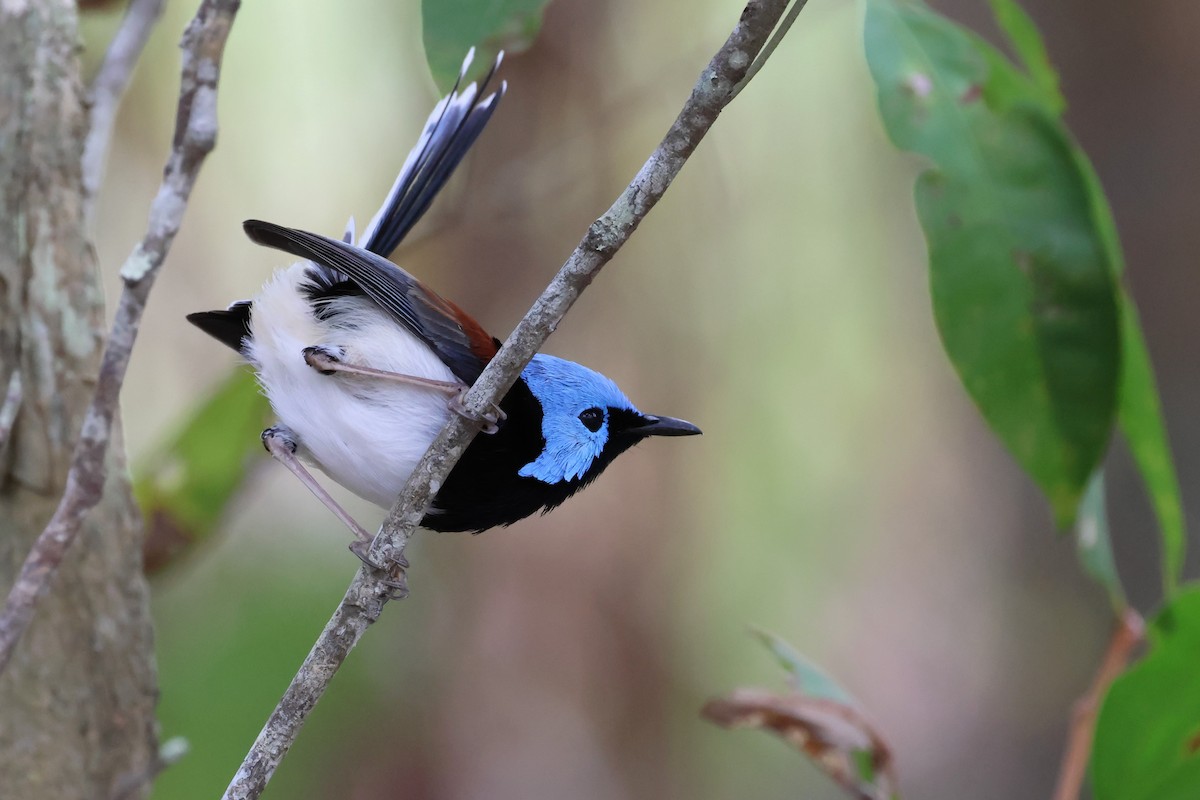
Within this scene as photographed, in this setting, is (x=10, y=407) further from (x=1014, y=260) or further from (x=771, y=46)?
(x=1014, y=260)

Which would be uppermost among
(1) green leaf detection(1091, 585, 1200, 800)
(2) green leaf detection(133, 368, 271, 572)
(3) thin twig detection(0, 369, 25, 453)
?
(1) green leaf detection(1091, 585, 1200, 800)

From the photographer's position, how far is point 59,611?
6.87 ft

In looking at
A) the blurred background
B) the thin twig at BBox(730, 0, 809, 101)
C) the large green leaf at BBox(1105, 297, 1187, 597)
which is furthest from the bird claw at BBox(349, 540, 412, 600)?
the blurred background

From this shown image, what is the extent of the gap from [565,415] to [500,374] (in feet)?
2.13

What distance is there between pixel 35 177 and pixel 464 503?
1028 millimetres

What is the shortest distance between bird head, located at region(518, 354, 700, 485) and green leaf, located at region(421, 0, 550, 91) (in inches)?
26.1

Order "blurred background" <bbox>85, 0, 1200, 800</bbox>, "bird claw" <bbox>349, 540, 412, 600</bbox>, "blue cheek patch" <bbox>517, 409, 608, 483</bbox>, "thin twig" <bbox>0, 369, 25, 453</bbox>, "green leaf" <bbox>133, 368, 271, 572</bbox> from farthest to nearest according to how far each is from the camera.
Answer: "blurred background" <bbox>85, 0, 1200, 800</bbox>, "green leaf" <bbox>133, 368, 271, 572</bbox>, "blue cheek patch" <bbox>517, 409, 608, 483</bbox>, "thin twig" <bbox>0, 369, 25, 453</bbox>, "bird claw" <bbox>349, 540, 412, 600</bbox>

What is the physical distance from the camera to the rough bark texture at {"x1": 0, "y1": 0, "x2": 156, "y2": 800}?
80.7 inches

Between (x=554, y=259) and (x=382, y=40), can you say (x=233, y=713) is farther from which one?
(x=382, y=40)

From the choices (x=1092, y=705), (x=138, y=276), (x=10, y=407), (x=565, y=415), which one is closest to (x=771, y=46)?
(x=138, y=276)

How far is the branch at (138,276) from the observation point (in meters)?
1.60

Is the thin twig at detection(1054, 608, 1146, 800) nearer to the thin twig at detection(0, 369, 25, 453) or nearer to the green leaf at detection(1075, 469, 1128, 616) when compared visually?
the green leaf at detection(1075, 469, 1128, 616)

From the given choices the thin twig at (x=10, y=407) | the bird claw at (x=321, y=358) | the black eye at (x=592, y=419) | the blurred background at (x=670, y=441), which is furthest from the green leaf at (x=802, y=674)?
the blurred background at (x=670, y=441)

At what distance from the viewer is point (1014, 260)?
7.26ft
